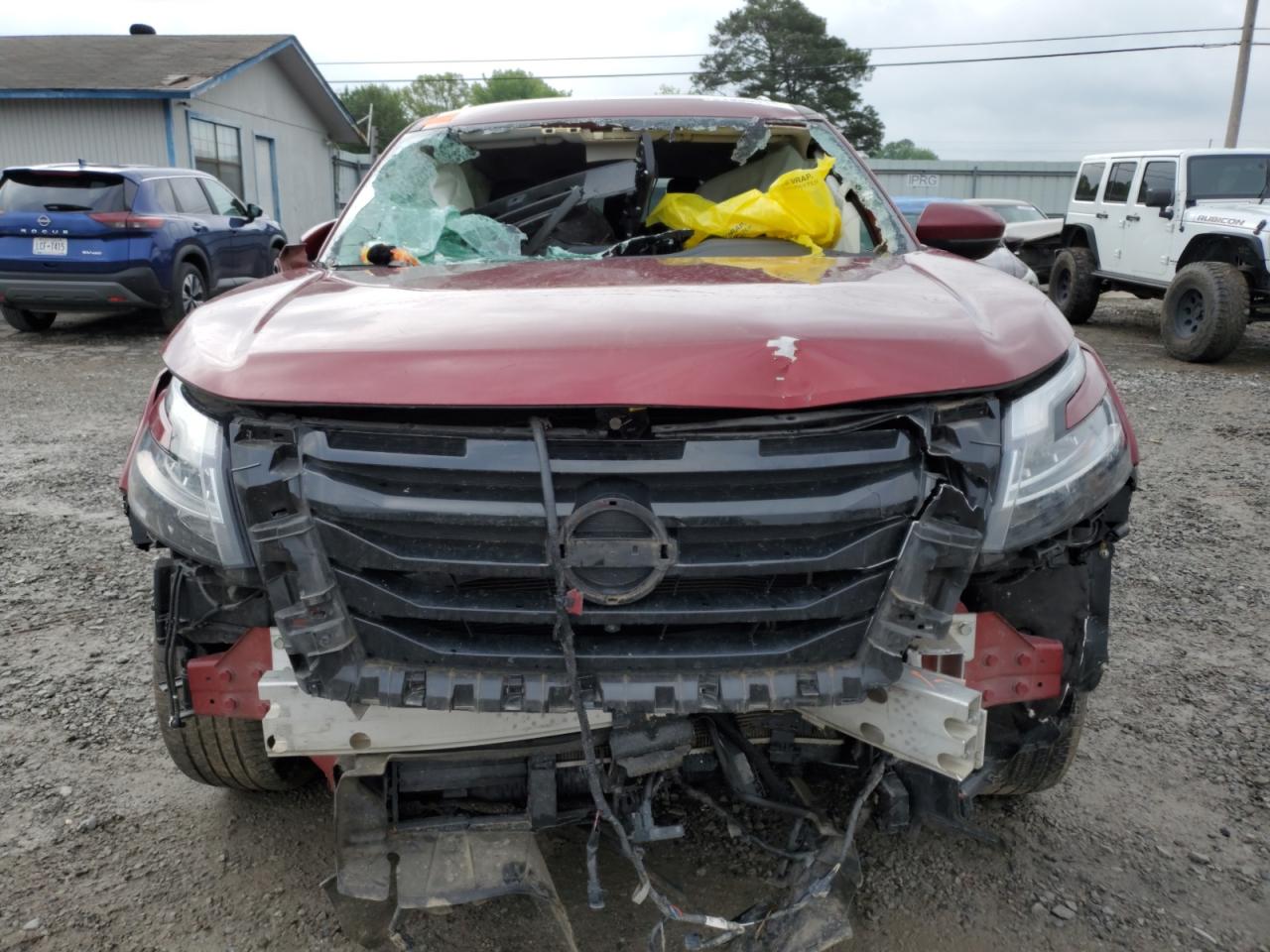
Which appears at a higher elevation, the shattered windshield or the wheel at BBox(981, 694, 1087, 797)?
the shattered windshield

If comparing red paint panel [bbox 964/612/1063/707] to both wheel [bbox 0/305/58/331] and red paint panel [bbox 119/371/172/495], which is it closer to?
red paint panel [bbox 119/371/172/495]

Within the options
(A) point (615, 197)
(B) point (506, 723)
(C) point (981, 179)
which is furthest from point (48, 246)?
(C) point (981, 179)

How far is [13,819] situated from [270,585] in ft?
4.38

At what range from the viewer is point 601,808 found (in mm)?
1838

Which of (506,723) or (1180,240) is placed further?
(1180,240)

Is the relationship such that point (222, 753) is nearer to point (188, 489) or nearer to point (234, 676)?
point (234, 676)

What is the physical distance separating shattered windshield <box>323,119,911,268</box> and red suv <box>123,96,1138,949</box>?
961 mm

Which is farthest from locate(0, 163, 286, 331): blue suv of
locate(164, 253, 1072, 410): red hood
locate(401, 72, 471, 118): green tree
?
locate(401, 72, 471, 118): green tree

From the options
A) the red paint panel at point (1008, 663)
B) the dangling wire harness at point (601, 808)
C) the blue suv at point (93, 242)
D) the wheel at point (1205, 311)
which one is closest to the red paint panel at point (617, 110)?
the dangling wire harness at point (601, 808)

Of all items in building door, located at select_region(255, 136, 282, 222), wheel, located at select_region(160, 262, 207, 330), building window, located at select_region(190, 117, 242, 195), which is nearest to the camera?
wheel, located at select_region(160, 262, 207, 330)

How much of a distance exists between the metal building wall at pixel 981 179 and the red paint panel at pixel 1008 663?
24.2 m

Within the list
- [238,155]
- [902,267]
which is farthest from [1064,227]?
[238,155]

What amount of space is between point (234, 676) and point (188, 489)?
1.16 feet

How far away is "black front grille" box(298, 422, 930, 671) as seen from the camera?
1.70 m
